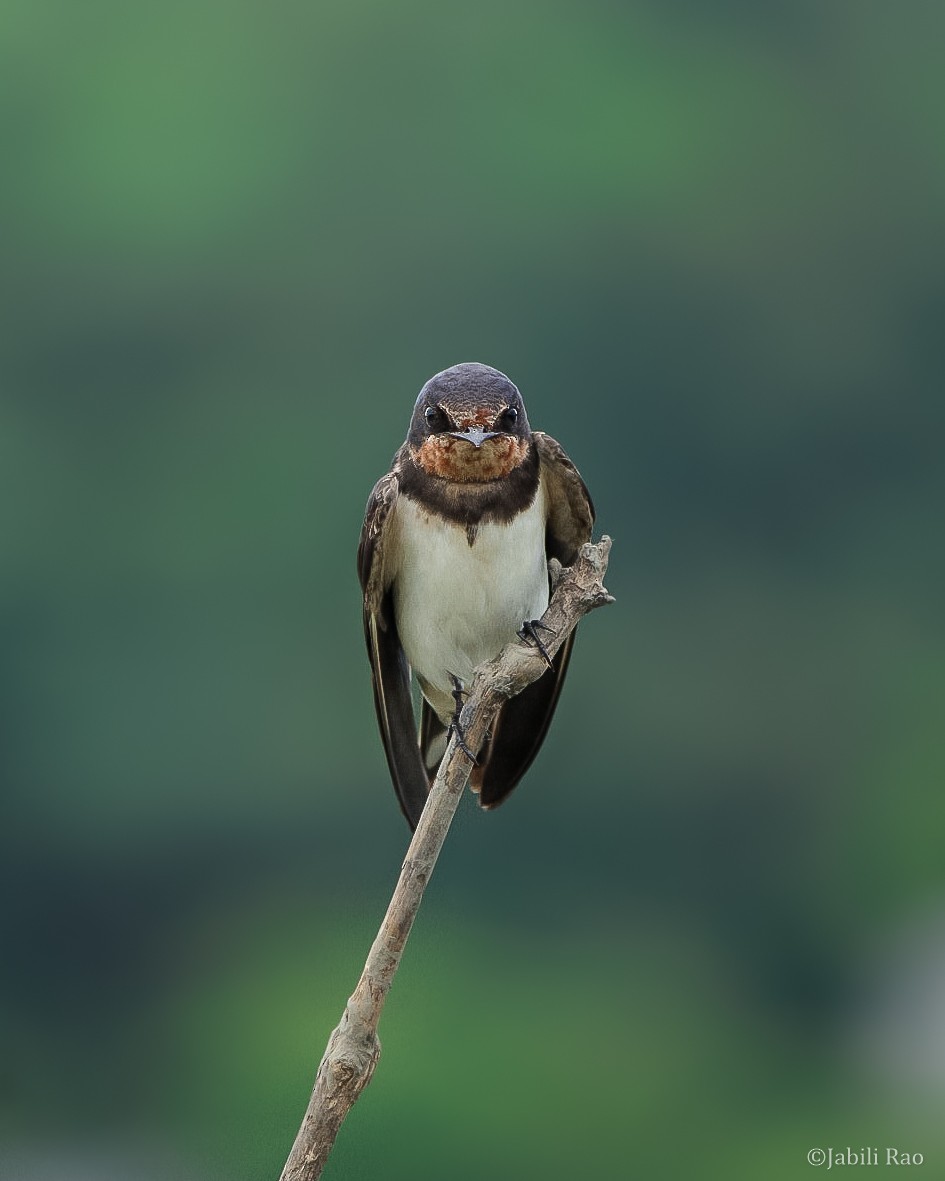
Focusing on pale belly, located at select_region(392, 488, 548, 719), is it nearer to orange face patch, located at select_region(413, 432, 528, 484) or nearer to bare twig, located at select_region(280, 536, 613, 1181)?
orange face patch, located at select_region(413, 432, 528, 484)

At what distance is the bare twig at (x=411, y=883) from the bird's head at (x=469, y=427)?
21 cm

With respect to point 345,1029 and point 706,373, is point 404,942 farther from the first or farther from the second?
point 706,373

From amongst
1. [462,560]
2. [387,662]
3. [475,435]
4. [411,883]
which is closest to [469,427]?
[475,435]

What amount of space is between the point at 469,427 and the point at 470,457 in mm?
78

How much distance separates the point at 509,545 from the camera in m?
1.79

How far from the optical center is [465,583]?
182 centimetres

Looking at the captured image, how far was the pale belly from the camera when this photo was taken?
180cm

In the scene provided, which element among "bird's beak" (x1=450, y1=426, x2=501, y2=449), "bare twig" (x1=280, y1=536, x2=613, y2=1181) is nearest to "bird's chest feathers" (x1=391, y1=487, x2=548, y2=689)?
"bird's beak" (x1=450, y1=426, x2=501, y2=449)

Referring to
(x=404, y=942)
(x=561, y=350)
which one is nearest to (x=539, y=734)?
(x=404, y=942)

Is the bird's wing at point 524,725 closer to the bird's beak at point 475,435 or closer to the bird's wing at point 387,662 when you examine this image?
the bird's wing at point 387,662

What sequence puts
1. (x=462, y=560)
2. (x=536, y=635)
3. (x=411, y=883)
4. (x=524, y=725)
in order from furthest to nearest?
(x=524, y=725), (x=462, y=560), (x=536, y=635), (x=411, y=883)

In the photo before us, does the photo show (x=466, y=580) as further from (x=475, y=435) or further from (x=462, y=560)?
(x=475, y=435)

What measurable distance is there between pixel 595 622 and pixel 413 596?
328 cm

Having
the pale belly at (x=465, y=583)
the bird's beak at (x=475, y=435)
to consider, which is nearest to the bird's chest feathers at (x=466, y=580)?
the pale belly at (x=465, y=583)
